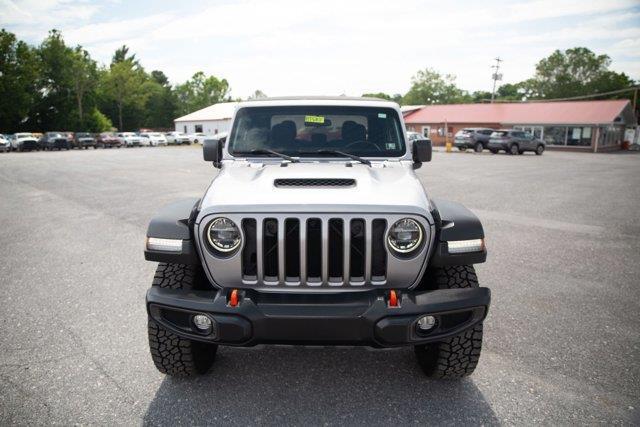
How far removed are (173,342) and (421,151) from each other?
8.33 feet

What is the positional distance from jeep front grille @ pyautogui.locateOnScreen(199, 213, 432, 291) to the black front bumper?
0.40 ft

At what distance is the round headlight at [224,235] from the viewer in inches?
105

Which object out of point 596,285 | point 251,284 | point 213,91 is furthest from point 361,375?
point 213,91

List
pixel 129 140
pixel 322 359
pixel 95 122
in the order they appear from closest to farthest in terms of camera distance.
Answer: pixel 322 359, pixel 129 140, pixel 95 122

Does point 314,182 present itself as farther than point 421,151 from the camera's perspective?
No

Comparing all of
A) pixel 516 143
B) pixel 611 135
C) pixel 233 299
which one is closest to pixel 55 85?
pixel 516 143

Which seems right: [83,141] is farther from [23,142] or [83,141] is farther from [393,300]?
[393,300]

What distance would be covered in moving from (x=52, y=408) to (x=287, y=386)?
148 cm

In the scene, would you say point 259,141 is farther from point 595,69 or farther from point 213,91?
point 595,69

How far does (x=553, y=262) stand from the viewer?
5.93m

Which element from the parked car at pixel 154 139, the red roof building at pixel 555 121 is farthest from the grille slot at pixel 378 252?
the parked car at pixel 154 139

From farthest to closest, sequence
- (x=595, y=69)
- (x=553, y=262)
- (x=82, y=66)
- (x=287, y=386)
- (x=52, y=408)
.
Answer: (x=595, y=69) → (x=82, y=66) → (x=553, y=262) → (x=287, y=386) → (x=52, y=408)

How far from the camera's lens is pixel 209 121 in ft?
202

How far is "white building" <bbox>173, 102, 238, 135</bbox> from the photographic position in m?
59.6
